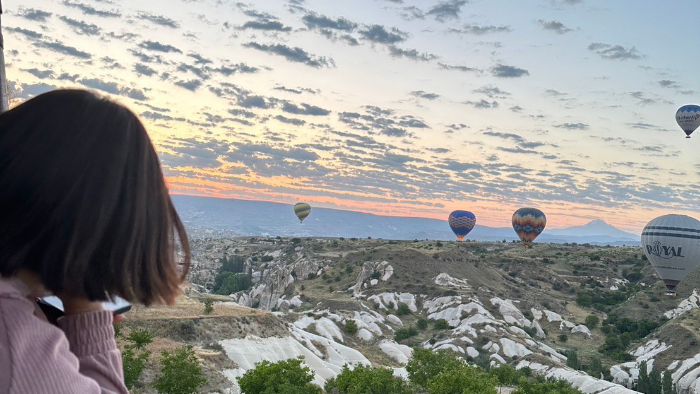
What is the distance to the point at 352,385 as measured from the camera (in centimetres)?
2661

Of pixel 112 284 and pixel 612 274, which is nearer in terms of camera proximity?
pixel 112 284

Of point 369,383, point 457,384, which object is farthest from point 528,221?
point 369,383

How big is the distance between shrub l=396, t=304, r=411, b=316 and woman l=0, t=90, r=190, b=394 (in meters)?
64.5

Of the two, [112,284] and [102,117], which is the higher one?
[102,117]

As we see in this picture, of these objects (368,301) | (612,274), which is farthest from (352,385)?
(612,274)

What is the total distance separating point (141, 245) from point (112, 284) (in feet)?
0.56

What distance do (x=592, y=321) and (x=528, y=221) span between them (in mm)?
37197

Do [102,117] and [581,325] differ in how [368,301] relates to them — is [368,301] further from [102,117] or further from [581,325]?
[102,117]

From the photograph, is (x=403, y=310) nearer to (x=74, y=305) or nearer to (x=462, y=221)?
(x=462, y=221)

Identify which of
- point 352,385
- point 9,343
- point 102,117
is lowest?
point 352,385

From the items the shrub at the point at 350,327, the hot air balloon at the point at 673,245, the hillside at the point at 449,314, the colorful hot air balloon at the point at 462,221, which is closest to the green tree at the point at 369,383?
the hillside at the point at 449,314

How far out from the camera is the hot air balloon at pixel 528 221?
4077 inches

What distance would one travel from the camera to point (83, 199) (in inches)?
76.6

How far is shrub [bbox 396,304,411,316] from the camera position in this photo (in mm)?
65062
